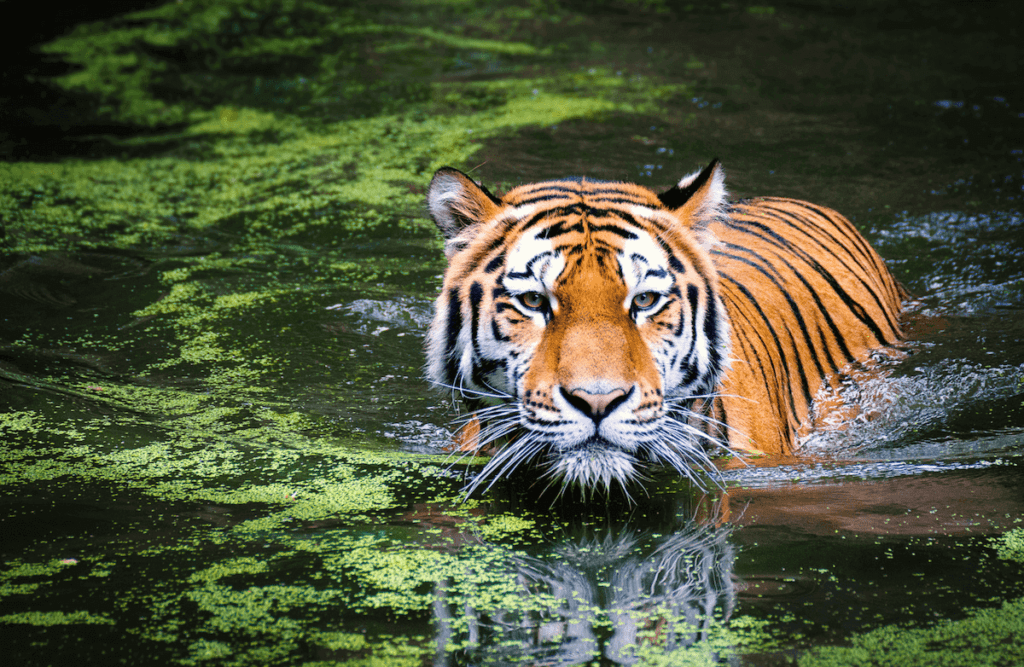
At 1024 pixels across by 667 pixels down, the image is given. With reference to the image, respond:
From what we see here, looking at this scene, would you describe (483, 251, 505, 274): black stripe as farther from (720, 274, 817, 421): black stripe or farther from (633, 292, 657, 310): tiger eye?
(720, 274, 817, 421): black stripe

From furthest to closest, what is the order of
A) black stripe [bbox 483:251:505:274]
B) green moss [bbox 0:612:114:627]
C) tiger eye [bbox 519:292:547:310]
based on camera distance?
black stripe [bbox 483:251:505:274], tiger eye [bbox 519:292:547:310], green moss [bbox 0:612:114:627]

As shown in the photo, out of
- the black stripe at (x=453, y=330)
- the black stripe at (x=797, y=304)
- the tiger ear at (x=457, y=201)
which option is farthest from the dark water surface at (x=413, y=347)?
the tiger ear at (x=457, y=201)

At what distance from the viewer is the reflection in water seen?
1.55m

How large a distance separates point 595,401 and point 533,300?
1.12ft

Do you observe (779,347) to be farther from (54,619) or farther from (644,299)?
(54,619)

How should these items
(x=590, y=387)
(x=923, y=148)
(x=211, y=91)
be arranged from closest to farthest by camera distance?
1. (x=590, y=387)
2. (x=923, y=148)
3. (x=211, y=91)

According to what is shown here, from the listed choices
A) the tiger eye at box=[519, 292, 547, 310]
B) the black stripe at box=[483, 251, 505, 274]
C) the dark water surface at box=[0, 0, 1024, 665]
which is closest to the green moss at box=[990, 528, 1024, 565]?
the dark water surface at box=[0, 0, 1024, 665]

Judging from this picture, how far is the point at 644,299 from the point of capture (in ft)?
6.73

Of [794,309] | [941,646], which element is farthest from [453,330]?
[794,309]

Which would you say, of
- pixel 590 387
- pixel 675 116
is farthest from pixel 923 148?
pixel 590 387

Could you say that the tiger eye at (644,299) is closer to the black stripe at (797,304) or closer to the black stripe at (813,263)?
the black stripe at (797,304)

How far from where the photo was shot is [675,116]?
5641mm

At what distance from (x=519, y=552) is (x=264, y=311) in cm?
196

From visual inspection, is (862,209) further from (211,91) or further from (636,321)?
(211,91)
